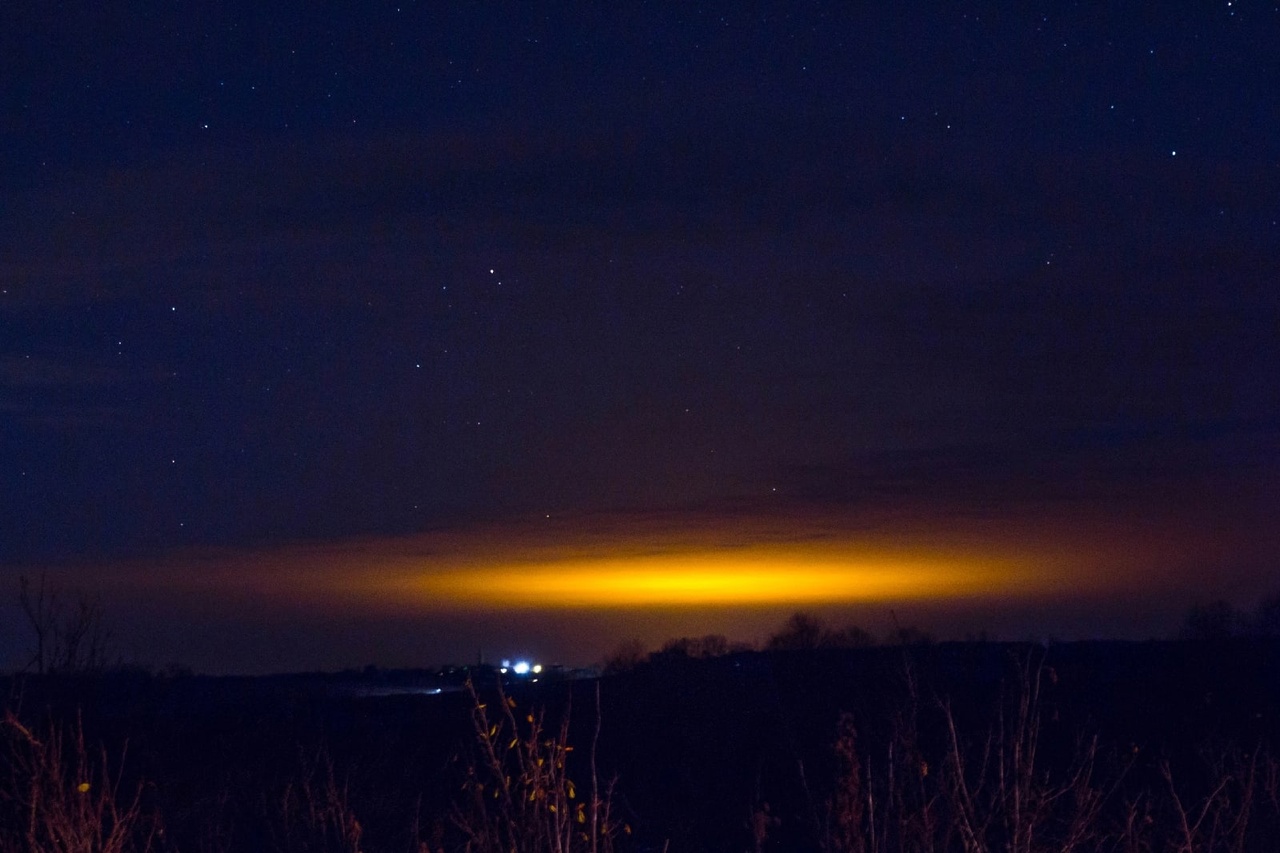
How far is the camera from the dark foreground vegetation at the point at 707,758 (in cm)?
598

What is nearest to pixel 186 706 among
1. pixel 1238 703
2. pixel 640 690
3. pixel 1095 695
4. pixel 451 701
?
pixel 451 701

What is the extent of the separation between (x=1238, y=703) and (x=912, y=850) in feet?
118

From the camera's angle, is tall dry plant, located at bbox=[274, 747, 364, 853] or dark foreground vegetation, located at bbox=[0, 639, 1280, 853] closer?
dark foreground vegetation, located at bbox=[0, 639, 1280, 853]

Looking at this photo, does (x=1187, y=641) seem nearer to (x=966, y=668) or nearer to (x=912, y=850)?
(x=966, y=668)

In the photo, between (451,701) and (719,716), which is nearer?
(719,716)

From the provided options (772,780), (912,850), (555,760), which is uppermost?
(555,760)

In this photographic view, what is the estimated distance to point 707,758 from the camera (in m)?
38.4

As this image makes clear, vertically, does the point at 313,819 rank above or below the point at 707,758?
above

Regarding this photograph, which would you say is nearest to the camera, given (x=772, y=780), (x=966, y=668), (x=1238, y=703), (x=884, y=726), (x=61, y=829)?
(x=61, y=829)

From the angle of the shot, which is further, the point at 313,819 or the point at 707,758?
the point at 707,758

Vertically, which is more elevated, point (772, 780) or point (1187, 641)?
point (1187, 641)

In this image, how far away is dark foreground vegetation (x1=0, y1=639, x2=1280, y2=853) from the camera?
5984 mm

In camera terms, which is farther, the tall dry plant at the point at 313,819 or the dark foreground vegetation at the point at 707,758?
the tall dry plant at the point at 313,819

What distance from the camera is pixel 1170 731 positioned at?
36.2 meters
